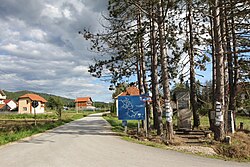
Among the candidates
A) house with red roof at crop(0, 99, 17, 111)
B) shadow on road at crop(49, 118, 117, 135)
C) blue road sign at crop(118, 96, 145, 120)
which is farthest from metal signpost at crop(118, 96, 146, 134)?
house with red roof at crop(0, 99, 17, 111)

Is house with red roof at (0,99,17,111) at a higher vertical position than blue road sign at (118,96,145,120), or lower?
lower

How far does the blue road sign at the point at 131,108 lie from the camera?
620 inches

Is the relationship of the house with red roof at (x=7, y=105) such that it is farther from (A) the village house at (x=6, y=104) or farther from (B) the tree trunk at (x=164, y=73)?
(B) the tree trunk at (x=164, y=73)

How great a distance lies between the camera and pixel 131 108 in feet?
52.8

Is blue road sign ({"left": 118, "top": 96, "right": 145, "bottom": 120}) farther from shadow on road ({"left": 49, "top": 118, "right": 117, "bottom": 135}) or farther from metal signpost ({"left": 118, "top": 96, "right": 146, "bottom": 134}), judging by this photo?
shadow on road ({"left": 49, "top": 118, "right": 117, "bottom": 135})

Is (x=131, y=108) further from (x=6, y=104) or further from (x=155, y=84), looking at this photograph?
(x=6, y=104)

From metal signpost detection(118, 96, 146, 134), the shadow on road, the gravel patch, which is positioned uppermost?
metal signpost detection(118, 96, 146, 134)

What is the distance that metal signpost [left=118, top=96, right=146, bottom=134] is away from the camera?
15738mm

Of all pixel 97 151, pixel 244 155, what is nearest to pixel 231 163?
pixel 244 155

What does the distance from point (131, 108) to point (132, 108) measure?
0.23ft

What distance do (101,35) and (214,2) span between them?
7081 mm

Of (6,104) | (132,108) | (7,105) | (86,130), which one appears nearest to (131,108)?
(132,108)

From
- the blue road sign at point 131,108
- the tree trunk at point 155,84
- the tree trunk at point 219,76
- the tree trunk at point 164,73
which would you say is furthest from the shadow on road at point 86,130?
the tree trunk at point 219,76

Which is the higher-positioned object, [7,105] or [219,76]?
[219,76]
